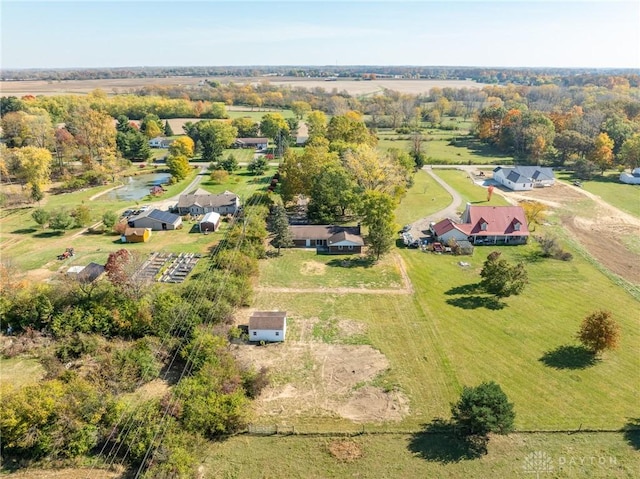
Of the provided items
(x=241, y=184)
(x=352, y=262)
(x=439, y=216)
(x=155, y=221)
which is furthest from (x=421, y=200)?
(x=155, y=221)

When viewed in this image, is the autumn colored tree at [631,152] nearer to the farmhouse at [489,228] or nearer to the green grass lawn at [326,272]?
the farmhouse at [489,228]

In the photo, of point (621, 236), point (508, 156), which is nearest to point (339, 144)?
point (621, 236)

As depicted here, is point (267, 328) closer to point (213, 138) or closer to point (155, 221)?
point (155, 221)

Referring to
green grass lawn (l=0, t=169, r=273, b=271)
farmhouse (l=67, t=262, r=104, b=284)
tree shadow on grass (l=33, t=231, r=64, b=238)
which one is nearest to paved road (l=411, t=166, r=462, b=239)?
green grass lawn (l=0, t=169, r=273, b=271)

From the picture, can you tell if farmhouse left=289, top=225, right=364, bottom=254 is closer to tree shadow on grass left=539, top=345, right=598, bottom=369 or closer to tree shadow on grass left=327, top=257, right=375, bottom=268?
tree shadow on grass left=327, top=257, right=375, bottom=268

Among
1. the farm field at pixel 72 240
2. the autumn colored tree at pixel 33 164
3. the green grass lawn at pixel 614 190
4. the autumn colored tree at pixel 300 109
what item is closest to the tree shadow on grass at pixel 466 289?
the farm field at pixel 72 240
